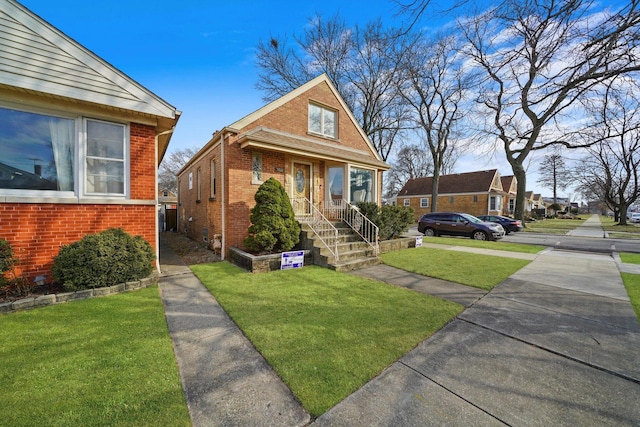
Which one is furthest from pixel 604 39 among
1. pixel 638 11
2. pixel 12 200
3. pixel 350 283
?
pixel 12 200

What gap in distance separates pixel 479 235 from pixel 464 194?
21.3 m

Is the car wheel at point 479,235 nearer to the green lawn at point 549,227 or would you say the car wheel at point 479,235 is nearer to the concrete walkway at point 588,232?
the concrete walkway at point 588,232

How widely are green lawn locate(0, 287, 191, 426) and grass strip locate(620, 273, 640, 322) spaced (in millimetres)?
7057

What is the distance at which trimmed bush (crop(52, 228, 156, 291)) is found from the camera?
4.55 metres

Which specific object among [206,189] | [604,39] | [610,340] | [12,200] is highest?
[604,39]

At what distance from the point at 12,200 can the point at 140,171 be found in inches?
82.7

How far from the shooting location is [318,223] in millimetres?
9016

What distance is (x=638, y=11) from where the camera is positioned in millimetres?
3936

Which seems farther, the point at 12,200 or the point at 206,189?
the point at 206,189

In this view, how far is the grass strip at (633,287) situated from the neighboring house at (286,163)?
7892mm

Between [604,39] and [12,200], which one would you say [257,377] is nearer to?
[12,200]

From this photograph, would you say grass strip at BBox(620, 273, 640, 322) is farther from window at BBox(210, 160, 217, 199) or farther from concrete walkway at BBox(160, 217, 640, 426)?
window at BBox(210, 160, 217, 199)

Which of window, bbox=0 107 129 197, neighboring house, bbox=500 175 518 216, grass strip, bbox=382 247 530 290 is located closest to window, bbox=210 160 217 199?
window, bbox=0 107 129 197

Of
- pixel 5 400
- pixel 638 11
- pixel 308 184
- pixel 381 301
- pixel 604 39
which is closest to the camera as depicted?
pixel 5 400
